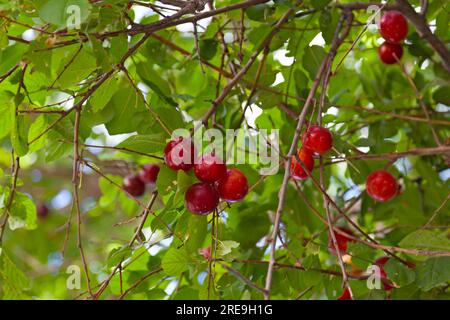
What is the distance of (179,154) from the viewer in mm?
999

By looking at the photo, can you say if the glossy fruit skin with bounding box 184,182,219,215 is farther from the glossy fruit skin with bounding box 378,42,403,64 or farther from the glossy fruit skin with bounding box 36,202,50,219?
the glossy fruit skin with bounding box 36,202,50,219

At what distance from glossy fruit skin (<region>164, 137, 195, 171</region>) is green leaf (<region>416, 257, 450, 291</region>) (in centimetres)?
42

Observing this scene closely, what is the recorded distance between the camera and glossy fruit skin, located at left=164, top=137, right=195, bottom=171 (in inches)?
39.1

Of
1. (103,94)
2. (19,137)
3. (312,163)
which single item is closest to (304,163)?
(312,163)

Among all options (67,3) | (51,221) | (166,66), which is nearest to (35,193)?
(51,221)

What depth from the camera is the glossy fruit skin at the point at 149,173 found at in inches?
69.6

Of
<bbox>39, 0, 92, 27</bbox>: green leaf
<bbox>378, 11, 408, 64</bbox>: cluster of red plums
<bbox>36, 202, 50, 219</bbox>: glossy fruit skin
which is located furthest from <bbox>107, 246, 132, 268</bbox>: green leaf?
<bbox>36, 202, 50, 219</bbox>: glossy fruit skin

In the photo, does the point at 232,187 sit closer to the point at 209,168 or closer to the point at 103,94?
the point at 209,168

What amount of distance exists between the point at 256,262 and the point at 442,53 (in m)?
0.50

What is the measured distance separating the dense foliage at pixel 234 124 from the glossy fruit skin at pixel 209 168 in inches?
1.0

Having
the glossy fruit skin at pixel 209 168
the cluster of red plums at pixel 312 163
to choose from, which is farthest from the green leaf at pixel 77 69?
the cluster of red plums at pixel 312 163

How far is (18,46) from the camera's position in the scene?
117 centimetres

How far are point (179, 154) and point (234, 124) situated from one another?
1.29ft
